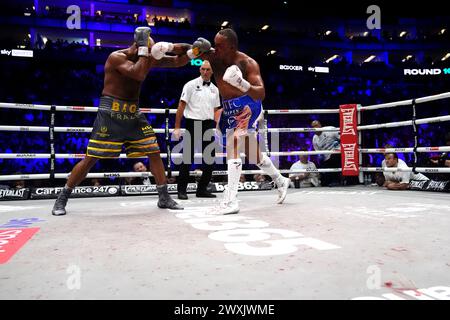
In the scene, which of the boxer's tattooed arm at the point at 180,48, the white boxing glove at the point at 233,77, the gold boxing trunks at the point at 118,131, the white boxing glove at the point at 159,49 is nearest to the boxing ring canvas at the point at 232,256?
the gold boxing trunks at the point at 118,131

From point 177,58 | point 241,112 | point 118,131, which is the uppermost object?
point 177,58

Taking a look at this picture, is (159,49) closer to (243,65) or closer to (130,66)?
(130,66)

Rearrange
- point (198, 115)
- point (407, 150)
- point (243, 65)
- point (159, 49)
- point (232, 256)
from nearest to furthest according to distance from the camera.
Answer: point (232, 256)
point (159, 49)
point (243, 65)
point (198, 115)
point (407, 150)

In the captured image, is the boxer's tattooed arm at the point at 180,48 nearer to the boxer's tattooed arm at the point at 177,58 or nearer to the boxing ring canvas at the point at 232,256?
the boxer's tattooed arm at the point at 177,58

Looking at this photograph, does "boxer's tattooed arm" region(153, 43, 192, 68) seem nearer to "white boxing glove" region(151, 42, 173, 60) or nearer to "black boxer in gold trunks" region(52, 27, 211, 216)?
"black boxer in gold trunks" region(52, 27, 211, 216)

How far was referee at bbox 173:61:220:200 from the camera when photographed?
11.6 feet

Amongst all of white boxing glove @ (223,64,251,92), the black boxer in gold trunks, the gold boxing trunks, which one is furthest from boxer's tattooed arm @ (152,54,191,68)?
white boxing glove @ (223,64,251,92)

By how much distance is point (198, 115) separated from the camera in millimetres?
3586

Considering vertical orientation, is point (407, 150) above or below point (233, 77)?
below

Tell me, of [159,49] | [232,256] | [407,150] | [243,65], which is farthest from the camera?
[407,150]

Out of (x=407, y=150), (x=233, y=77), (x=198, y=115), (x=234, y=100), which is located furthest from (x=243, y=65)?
(x=407, y=150)

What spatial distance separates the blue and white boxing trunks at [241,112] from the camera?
8.35 feet

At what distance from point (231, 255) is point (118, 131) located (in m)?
1.63
